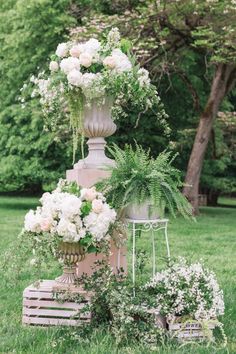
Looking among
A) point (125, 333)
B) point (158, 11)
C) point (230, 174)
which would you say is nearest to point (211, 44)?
point (158, 11)

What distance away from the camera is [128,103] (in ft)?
17.0

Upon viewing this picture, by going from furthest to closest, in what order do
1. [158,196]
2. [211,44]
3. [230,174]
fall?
[230,174]
[211,44]
[158,196]

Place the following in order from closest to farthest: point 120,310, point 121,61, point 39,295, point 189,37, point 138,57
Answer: point 120,310, point 39,295, point 121,61, point 138,57, point 189,37

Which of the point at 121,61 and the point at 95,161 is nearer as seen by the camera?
the point at 121,61

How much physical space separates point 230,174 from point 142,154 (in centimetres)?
1955

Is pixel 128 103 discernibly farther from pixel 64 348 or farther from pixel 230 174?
pixel 230 174

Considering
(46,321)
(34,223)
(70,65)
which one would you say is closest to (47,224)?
(34,223)

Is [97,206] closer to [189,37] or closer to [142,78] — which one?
[142,78]

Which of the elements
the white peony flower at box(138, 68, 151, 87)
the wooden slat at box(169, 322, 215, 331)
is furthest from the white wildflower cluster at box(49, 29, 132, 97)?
the wooden slat at box(169, 322, 215, 331)

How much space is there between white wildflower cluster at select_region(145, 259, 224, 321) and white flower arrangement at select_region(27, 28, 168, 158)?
4.37 ft

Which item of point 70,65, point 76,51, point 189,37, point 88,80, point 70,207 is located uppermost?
point 189,37

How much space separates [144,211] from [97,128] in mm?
845

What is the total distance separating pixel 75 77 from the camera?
4461 mm

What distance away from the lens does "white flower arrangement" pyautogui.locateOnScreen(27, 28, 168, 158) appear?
454cm
